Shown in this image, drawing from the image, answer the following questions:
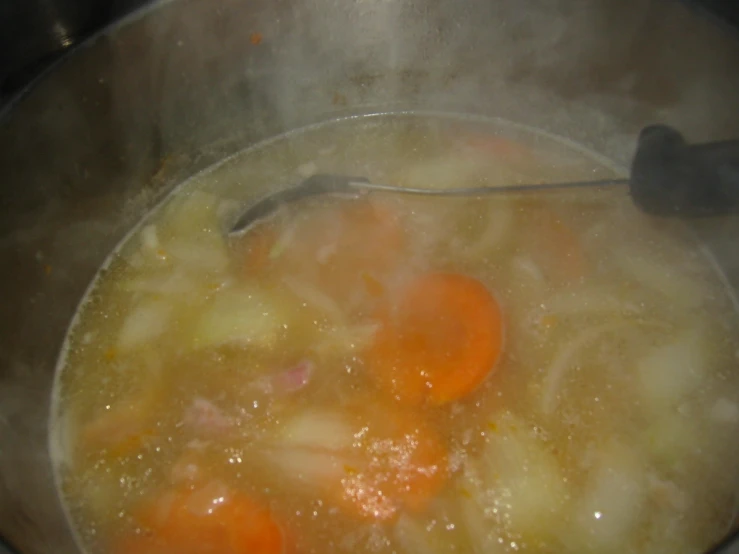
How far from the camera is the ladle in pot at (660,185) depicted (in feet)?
6.10

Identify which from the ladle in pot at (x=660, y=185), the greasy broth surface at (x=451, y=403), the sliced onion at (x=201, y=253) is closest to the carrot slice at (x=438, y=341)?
the greasy broth surface at (x=451, y=403)

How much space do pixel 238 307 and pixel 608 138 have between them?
1.43 metres

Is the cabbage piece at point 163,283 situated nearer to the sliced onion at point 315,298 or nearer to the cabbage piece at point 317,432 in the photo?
the sliced onion at point 315,298

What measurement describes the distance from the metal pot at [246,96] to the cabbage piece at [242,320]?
1.50 feet

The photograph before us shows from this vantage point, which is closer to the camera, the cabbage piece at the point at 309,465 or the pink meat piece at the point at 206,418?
the cabbage piece at the point at 309,465

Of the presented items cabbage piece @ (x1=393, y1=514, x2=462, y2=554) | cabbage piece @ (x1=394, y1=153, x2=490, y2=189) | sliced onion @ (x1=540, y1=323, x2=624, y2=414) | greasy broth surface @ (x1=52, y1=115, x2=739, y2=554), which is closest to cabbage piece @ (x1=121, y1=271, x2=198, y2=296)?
greasy broth surface @ (x1=52, y1=115, x2=739, y2=554)

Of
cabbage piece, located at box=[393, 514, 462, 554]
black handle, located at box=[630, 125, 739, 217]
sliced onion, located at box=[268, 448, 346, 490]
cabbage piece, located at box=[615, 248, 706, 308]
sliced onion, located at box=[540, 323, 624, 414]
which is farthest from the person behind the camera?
cabbage piece, located at box=[615, 248, 706, 308]

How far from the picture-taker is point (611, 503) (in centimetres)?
155

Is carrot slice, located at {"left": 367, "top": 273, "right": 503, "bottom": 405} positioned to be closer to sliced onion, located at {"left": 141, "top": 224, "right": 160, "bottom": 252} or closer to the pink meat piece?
the pink meat piece

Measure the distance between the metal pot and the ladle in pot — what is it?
10 cm

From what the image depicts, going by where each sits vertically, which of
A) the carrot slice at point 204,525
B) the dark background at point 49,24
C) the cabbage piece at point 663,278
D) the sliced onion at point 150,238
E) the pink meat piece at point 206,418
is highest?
the dark background at point 49,24

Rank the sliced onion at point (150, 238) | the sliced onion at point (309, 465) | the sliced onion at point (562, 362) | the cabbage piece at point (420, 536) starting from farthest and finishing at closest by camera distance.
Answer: the sliced onion at point (150, 238)
the sliced onion at point (562, 362)
the sliced onion at point (309, 465)
the cabbage piece at point (420, 536)

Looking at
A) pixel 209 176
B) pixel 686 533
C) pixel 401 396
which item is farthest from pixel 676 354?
pixel 209 176

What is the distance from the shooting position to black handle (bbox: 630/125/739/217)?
184cm
